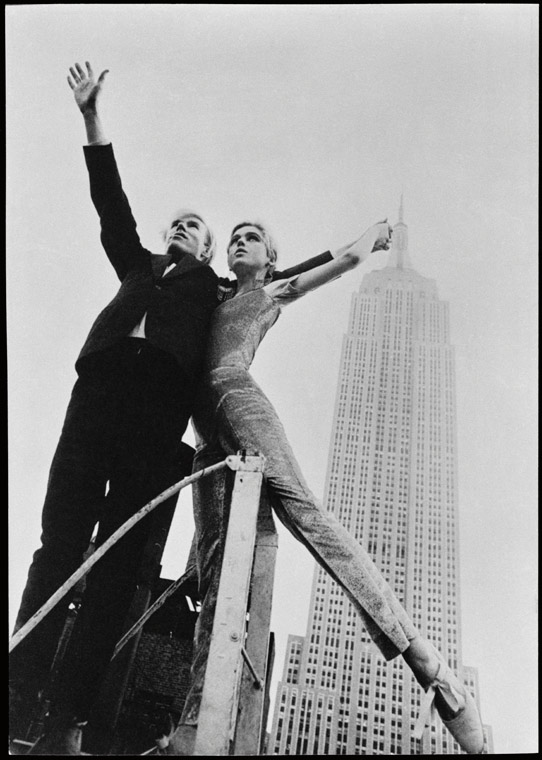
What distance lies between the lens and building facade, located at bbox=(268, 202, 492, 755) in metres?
4.28

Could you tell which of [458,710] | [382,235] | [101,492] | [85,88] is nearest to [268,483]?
[101,492]

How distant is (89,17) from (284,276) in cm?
242

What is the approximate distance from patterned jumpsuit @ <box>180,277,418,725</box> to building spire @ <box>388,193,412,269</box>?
1.09 m

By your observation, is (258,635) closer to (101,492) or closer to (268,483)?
(268,483)

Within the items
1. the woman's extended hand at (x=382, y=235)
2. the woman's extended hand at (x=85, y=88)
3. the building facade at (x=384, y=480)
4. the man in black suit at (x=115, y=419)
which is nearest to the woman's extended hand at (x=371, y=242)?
the woman's extended hand at (x=382, y=235)

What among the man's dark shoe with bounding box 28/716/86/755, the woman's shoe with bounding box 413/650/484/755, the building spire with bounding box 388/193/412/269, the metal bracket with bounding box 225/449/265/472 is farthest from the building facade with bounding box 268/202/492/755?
the metal bracket with bounding box 225/449/265/472

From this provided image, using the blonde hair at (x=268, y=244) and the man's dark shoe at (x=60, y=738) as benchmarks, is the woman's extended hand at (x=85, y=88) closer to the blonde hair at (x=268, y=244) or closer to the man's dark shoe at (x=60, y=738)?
the blonde hair at (x=268, y=244)

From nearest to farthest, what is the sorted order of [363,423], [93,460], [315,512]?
[315,512], [93,460], [363,423]

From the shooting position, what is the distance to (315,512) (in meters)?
3.05

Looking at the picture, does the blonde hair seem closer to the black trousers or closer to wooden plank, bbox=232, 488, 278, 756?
the black trousers

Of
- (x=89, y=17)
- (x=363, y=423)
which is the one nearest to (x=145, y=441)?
(x=363, y=423)

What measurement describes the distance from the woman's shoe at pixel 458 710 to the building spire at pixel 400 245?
282cm

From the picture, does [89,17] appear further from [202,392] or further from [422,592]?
[422,592]

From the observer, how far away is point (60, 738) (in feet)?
8.89
